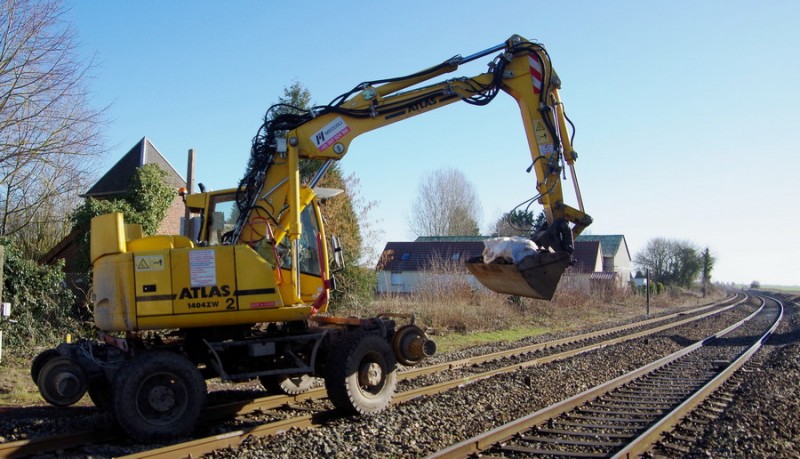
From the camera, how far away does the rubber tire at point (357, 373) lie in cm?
829

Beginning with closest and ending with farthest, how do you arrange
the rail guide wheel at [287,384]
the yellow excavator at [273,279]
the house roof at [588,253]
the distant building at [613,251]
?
the yellow excavator at [273,279]
the rail guide wheel at [287,384]
the house roof at [588,253]
the distant building at [613,251]

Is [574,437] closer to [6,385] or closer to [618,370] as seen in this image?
[618,370]

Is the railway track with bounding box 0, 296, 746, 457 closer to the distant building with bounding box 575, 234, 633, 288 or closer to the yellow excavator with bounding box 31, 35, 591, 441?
the yellow excavator with bounding box 31, 35, 591, 441

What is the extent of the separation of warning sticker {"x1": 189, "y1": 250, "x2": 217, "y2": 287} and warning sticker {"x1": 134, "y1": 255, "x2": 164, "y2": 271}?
0.33 meters

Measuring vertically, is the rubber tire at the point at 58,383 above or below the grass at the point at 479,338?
above

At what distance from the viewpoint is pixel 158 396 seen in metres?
7.33

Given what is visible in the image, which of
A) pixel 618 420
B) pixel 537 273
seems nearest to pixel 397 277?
pixel 537 273

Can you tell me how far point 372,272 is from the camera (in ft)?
81.5

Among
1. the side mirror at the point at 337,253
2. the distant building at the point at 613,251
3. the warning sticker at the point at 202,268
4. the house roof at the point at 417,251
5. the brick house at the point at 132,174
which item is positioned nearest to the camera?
the warning sticker at the point at 202,268

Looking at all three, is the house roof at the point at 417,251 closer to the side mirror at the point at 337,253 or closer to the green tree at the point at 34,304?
the green tree at the point at 34,304

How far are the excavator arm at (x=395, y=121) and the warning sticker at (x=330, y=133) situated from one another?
0.01m

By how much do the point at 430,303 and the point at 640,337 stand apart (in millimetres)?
7247

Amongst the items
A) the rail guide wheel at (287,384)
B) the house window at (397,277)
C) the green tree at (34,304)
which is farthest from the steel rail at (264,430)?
the house window at (397,277)

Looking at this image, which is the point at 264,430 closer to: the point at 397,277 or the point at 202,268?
the point at 202,268
